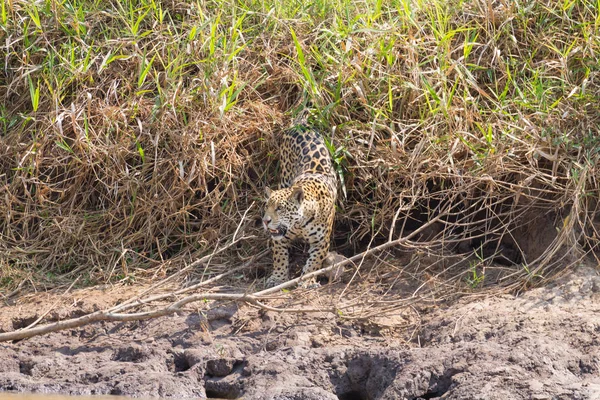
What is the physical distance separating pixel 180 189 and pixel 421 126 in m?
1.76

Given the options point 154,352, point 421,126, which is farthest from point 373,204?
point 154,352

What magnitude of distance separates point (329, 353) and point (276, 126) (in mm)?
2476

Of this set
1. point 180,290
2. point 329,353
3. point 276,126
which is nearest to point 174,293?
point 180,290

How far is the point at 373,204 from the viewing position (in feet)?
24.1

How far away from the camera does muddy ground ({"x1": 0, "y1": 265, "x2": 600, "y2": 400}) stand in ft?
17.8

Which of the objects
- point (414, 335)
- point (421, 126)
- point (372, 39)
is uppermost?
point (372, 39)

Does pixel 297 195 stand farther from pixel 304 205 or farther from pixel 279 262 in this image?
pixel 279 262

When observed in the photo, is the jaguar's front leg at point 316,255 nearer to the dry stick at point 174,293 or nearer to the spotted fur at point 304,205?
the spotted fur at point 304,205

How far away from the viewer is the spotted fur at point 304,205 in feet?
23.2

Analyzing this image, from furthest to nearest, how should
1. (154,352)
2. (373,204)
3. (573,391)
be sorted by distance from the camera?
(373,204), (154,352), (573,391)

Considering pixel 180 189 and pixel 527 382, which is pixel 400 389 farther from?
pixel 180 189

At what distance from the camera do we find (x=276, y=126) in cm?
784

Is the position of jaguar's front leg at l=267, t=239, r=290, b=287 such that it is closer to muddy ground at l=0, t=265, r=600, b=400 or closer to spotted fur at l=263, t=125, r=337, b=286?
spotted fur at l=263, t=125, r=337, b=286

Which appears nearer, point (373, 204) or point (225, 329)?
point (225, 329)
